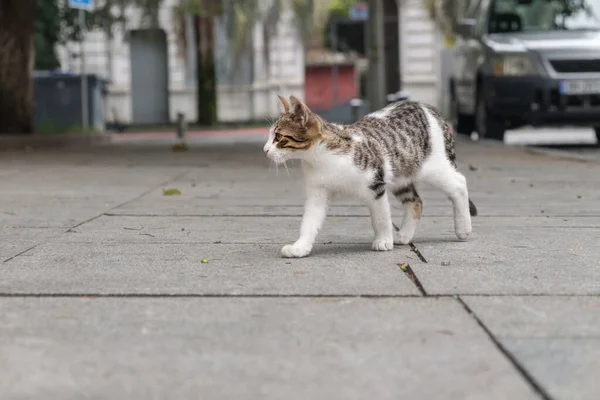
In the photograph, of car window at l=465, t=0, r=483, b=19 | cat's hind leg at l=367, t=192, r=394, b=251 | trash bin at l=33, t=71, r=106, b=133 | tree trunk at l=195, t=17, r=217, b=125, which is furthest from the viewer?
tree trunk at l=195, t=17, r=217, b=125

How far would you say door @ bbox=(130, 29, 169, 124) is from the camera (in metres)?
34.7

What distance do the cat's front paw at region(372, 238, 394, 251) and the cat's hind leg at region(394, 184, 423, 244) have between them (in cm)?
28

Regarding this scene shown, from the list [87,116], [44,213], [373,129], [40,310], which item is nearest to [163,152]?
→ [87,116]

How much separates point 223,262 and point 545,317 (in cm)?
175

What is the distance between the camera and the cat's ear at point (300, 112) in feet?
16.0

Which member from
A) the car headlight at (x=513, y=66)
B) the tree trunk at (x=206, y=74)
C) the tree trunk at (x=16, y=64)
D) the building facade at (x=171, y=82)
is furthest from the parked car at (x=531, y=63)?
the building facade at (x=171, y=82)

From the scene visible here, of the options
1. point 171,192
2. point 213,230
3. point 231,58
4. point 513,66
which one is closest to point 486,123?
point 513,66

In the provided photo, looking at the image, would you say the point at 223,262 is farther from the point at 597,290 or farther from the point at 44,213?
the point at 44,213

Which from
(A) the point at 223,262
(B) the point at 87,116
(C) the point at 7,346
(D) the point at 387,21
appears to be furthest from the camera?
A: (D) the point at 387,21

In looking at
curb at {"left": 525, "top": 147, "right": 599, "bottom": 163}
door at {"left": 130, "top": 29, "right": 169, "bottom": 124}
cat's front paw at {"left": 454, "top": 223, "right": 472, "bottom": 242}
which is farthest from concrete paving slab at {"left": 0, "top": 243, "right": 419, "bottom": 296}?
door at {"left": 130, "top": 29, "right": 169, "bottom": 124}

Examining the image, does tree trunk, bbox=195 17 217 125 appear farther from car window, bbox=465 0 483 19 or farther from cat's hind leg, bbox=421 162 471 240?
cat's hind leg, bbox=421 162 471 240

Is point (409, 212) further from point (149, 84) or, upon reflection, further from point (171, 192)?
point (149, 84)

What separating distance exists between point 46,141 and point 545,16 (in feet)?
25.8

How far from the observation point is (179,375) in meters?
2.94
